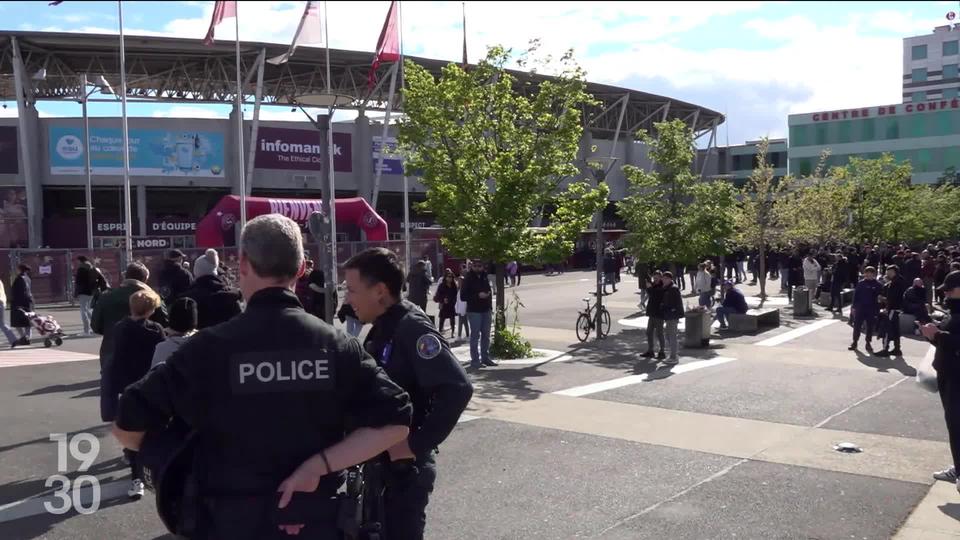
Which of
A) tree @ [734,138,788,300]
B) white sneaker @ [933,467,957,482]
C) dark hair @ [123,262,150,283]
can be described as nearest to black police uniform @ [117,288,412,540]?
white sneaker @ [933,467,957,482]

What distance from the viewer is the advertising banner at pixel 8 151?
40.2 m

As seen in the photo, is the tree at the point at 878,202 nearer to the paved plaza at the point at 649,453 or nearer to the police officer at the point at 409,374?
the paved plaza at the point at 649,453

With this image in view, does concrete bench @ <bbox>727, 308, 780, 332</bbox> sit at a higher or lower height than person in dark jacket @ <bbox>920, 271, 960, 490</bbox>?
lower

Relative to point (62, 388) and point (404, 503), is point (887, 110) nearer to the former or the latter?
point (62, 388)

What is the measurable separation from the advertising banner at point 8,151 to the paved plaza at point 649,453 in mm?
30395

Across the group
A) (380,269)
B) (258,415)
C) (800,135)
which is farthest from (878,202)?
(258,415)

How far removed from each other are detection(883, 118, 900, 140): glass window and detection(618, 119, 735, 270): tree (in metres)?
48.9

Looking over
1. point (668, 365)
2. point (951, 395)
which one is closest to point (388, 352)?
point (951, 395)

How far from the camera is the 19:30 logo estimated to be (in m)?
6.49

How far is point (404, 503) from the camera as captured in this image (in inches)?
133

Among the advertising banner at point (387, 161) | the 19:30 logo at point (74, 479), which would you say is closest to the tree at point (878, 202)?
the advertising banner at point (387, 161)

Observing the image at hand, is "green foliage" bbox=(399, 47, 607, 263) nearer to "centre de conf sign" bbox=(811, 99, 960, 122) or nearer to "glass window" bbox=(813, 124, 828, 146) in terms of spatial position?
"centre de conf sign" bbox=(811, 99, 960, 122)

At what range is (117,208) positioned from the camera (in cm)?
4803

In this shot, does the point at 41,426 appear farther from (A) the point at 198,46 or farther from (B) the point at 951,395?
(A) the point at 198,46
